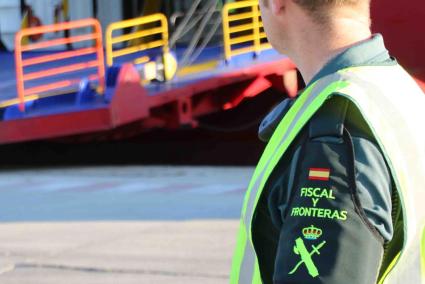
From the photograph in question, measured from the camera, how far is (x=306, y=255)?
1.56 m

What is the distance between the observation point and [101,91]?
12367mm

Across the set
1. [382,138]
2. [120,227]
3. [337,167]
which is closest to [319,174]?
[337,167]

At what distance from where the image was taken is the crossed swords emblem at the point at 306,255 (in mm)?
1551

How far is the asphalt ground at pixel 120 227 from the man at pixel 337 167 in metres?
4.17

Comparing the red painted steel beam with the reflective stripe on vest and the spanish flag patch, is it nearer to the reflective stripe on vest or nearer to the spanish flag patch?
the reflective stripe on vest

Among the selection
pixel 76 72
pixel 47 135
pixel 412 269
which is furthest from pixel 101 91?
pixel 412 269

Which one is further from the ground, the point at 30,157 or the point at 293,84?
the point at 293,84

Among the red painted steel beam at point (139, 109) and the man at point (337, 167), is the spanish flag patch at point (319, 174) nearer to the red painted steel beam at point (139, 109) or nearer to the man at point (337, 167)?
the man at point (337, 167)

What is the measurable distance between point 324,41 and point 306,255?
432mm

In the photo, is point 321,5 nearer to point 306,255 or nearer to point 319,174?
point 319,174

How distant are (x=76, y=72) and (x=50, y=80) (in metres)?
0.69

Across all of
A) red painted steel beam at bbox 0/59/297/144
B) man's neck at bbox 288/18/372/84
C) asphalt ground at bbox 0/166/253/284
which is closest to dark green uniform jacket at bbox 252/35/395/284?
man's neck at bbox 288/18/372/84

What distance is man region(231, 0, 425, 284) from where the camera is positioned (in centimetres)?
155

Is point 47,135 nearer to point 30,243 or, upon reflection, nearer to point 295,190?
point 30,243
